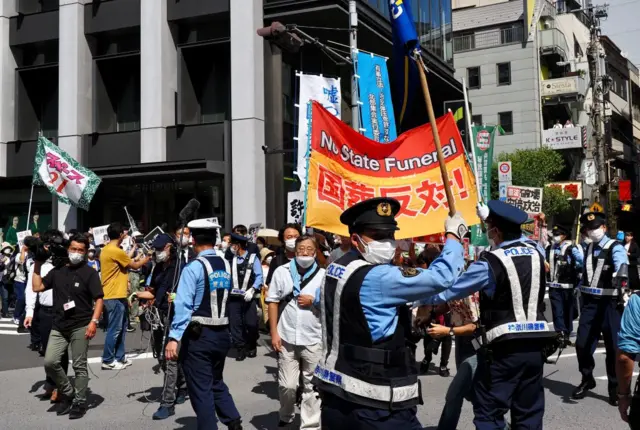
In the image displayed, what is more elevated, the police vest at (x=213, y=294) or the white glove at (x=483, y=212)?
the white glove at (x=483, y=212)

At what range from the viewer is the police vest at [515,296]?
4754mm

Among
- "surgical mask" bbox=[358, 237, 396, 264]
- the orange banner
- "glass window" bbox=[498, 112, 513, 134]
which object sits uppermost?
"glass window" bbox=[498, 112, 513, 134]

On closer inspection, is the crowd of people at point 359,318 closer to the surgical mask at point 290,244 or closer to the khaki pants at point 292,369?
the khaki pants at point 292,369

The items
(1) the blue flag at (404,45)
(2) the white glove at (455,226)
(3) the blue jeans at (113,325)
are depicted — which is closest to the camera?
(2) the white glove at (455,226)

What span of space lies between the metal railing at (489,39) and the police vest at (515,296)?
1770 inches

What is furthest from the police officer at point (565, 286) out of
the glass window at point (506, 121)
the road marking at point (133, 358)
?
the glass window at point (506, 121)

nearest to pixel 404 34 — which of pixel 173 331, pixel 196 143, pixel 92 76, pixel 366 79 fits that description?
pixel 173 331

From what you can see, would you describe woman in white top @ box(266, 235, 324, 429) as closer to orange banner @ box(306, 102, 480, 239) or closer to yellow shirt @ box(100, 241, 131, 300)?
orange banner @ box(306, 102, 480, 239)

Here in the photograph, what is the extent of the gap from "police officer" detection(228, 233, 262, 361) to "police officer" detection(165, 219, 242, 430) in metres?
4.47

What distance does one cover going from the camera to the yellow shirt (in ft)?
33.5

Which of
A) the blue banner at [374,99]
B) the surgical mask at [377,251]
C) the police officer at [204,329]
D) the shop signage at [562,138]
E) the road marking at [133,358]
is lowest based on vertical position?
the road marking at [133,358]

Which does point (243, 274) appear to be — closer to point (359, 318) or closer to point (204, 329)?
point (204, 329)

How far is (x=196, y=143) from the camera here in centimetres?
2136

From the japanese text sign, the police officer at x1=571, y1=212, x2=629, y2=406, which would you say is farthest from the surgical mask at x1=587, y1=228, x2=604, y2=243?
the japanese text sign
